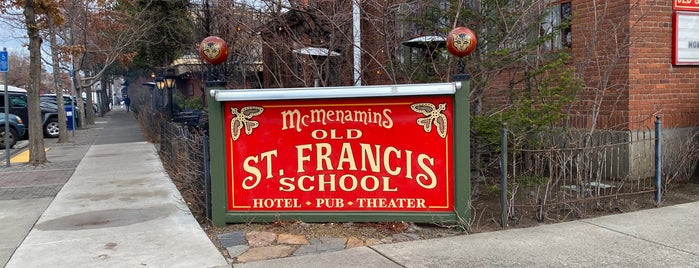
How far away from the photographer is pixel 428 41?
7.02m

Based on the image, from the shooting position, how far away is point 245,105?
5.58m

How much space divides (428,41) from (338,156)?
2252mm

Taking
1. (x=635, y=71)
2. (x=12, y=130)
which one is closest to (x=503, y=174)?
(x=635, y=71)

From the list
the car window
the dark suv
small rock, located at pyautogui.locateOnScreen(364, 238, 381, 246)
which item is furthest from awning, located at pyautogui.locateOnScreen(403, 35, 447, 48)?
the car window

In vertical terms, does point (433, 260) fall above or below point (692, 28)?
below

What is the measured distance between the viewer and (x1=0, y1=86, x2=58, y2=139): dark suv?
19.0 metres

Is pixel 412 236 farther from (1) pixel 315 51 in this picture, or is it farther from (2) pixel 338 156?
(1) pixel 315 51

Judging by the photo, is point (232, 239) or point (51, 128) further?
point (51, 128)

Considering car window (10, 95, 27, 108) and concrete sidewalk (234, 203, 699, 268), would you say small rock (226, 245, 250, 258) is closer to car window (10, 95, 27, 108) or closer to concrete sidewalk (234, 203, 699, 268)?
concrete sidewalk (234, 203, 699, 268)

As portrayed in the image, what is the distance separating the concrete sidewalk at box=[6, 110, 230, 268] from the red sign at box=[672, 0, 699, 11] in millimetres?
7333

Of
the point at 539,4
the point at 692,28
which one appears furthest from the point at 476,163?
the point at 692,28

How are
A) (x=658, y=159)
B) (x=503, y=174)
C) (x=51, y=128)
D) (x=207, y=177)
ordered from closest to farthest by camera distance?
(x=503, y=174)
(x=207, y=177)
(x=658, y=159)
(x=51, y=128)

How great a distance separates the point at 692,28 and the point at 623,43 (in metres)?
1.47

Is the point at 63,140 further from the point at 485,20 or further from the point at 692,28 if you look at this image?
the point at 692,28
